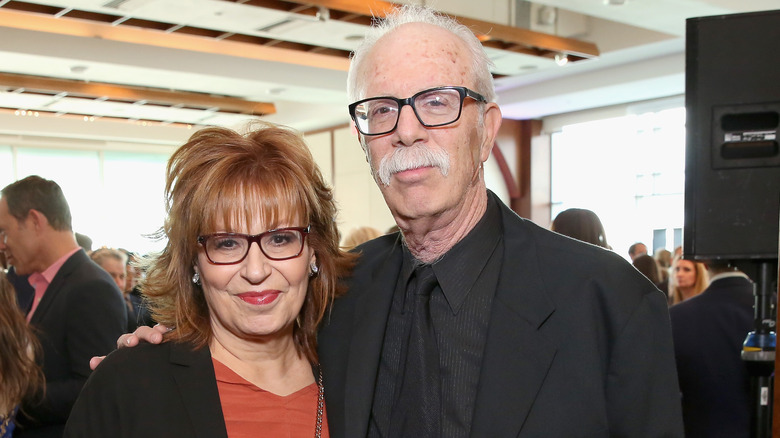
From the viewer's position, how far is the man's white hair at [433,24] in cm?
177

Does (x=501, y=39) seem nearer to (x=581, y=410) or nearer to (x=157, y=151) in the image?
(x=581, y=410)

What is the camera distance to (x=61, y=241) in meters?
3.49

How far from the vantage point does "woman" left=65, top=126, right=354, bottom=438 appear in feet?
5.16

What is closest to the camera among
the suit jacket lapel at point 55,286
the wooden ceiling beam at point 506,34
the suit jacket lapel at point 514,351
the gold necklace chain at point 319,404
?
the suit jacket lapel at point 514,351

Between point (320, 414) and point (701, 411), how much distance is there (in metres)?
2.34

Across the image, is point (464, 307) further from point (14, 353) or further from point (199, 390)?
point (14, 353)

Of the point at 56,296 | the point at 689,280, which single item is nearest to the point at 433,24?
the point at 56,296

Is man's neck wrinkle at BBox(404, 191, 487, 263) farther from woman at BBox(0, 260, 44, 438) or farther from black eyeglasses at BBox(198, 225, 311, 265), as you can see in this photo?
woman at BBox(0, 260, 44, 438)

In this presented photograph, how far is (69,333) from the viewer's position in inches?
123

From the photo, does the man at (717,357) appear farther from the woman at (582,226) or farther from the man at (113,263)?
the man at (113,263)

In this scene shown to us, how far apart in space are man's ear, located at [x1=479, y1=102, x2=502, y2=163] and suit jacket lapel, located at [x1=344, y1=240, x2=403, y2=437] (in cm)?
32

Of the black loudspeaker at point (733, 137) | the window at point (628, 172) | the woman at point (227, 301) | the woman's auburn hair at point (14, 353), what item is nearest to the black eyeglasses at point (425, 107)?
the woman at point (227, 301)

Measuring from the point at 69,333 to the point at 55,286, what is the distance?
260 mm

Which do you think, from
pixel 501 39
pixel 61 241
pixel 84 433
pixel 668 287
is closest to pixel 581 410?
pixel 84 433
